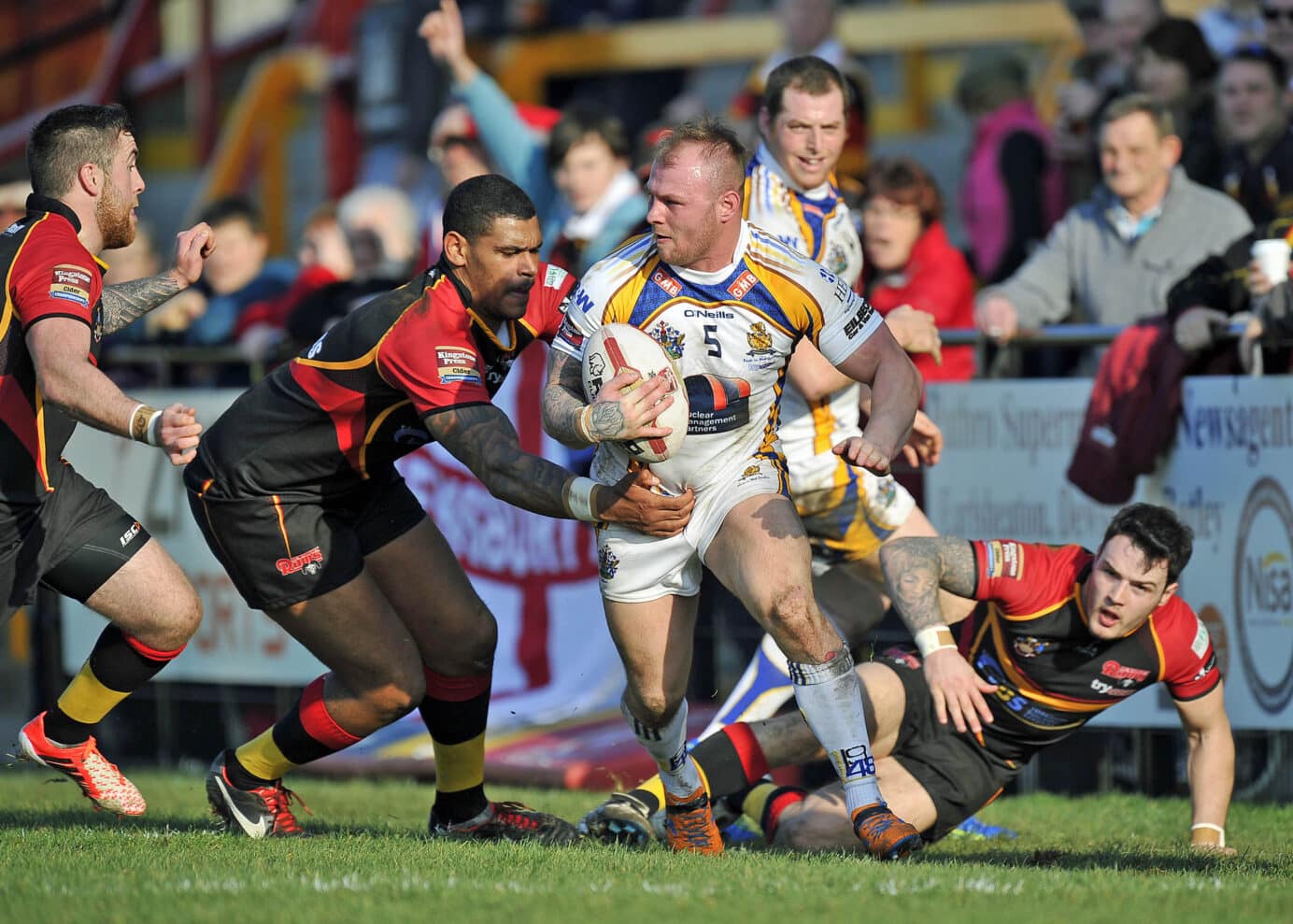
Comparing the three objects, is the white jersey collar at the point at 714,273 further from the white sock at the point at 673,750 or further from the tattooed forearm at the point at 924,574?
the white sock at the point at 673,750

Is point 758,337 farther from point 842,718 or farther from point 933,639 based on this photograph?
point 842,718

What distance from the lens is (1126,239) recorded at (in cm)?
960

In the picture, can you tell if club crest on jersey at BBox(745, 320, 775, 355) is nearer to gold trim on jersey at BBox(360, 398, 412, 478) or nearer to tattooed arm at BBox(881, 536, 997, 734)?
tattooed arm at BBox(881, 536, 997, 734)

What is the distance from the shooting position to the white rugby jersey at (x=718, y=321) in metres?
6.62

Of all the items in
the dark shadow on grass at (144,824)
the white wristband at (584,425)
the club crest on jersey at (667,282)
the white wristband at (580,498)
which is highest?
the club crest on jersey at (667,282)

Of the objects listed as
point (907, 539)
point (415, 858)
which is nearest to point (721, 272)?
point (907, 539)

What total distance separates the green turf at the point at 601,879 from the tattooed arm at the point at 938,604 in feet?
1.80

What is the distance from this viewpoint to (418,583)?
24.3 ft

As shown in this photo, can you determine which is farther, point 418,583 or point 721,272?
point 418,583

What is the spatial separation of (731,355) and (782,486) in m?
0.54

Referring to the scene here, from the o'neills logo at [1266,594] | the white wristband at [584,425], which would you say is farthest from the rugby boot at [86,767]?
the o'neills logo at [1266,594]

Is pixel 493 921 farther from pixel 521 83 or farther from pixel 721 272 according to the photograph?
pixel 521 83

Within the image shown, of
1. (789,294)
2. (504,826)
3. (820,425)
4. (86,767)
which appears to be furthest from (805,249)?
(86,767)

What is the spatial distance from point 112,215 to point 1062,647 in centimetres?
398
